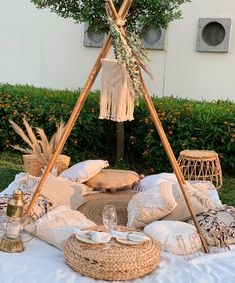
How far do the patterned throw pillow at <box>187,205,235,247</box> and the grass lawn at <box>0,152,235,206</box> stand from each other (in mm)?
1621

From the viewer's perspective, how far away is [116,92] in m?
3.20

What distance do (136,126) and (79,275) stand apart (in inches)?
146

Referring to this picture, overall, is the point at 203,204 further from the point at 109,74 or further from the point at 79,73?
the point at 79,73

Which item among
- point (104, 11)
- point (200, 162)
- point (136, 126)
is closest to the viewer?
point (200, 162)

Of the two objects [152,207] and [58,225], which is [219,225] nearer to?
[152,207]

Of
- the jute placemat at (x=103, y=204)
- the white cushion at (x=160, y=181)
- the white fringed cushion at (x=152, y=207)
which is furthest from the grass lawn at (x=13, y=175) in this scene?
the white fringed cushion at (x=152, y=207)

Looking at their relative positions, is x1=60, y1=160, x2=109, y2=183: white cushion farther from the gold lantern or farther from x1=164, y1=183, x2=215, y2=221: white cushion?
the gold lantern

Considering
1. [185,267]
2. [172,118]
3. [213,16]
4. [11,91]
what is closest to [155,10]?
[172,118]

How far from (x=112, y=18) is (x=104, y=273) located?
157 centimetres

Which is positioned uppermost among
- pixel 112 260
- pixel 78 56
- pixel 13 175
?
pixel 78 56

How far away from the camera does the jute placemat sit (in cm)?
391

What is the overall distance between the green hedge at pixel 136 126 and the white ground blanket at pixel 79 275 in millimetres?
2762

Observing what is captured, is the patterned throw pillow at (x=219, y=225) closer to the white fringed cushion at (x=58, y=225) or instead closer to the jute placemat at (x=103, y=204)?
the jute placemat at (x=103, y=204)

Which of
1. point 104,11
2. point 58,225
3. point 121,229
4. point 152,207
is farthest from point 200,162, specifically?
point 58,225
